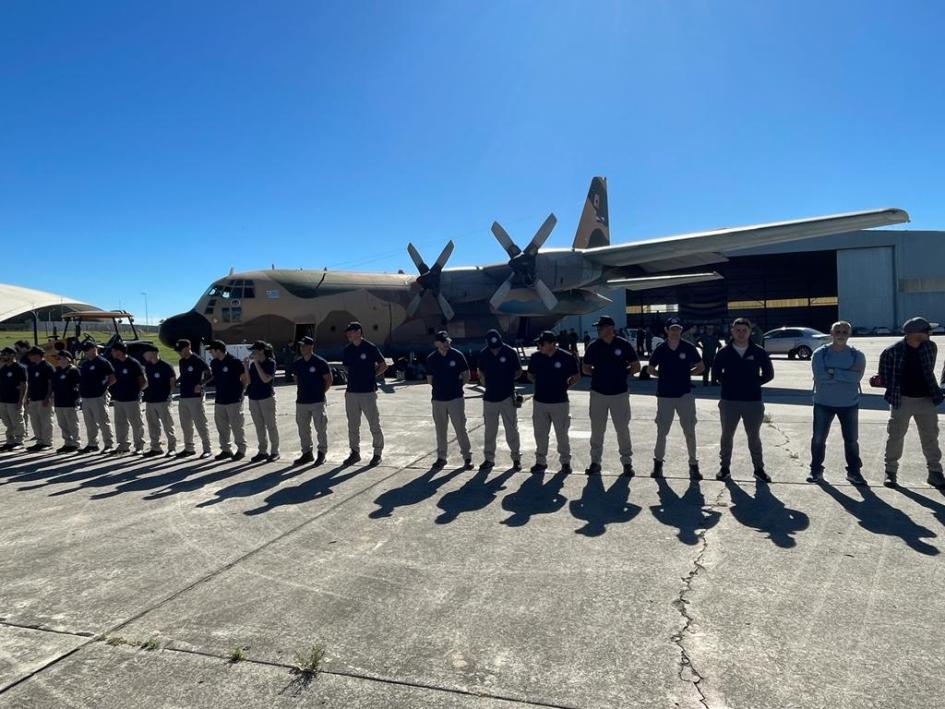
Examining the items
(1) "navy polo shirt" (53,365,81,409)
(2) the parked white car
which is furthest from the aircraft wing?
(1) "navy polo shirt" (53,365,81,409)

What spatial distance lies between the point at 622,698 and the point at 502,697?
511mm

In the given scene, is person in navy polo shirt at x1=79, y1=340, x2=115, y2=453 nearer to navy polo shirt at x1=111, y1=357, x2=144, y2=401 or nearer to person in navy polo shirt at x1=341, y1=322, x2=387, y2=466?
navy polo shirt at x1=111, y1=357, x2=144, y2=401

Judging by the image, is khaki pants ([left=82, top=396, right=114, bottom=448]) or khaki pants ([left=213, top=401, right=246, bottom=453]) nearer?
khaki pants ([left=213, top=401, right=246, bottom=453])

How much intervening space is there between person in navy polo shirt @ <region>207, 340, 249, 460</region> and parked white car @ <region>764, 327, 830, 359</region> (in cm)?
2348

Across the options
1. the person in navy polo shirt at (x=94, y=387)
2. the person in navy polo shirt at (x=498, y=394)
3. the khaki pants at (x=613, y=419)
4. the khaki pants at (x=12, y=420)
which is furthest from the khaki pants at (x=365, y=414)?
the khaki pants at (x=12, y=420)

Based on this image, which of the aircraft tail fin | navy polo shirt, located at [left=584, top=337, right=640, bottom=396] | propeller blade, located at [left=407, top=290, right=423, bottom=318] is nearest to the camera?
navy polo shirt, located at [left=584, top=337, right=640, bottom=396]

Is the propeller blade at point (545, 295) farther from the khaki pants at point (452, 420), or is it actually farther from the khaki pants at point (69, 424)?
the khaki pants at point (69, 424)

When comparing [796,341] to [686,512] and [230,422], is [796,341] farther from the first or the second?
[230,422]

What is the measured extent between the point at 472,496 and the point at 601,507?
4.08ft

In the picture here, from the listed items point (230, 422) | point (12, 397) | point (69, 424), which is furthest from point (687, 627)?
point (12, 397)

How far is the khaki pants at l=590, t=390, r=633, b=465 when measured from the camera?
258 inches

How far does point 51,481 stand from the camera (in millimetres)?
6895

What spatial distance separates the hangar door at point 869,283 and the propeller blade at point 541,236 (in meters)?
43.8

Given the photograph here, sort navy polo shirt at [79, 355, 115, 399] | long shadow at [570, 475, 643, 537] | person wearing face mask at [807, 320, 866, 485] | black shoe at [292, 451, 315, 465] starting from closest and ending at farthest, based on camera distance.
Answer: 1. long shadow at [570, 475, 643, 537]
2. person wearing face mask at [807, 320, 866, 485]
3. black shoe at [292, 451, 315, 465]
4. navy polo shirt at [79, 355, 115, 399]
